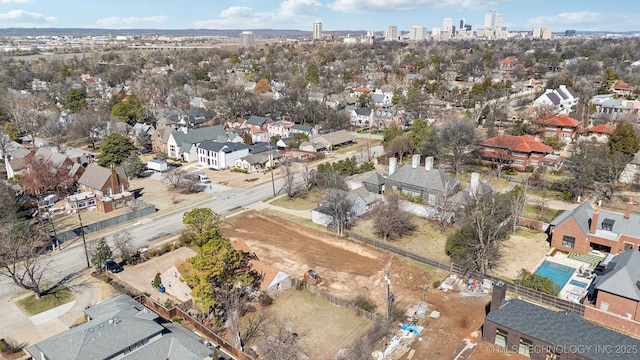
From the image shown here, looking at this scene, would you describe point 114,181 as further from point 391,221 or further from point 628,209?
→ point 628,209

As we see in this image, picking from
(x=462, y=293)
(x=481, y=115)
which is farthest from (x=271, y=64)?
(x=462, y=293)

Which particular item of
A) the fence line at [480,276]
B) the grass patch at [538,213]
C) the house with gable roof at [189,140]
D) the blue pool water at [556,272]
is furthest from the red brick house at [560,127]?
the house with gable roof at [189,140]

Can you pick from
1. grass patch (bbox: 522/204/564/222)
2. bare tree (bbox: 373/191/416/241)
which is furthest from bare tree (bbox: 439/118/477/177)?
bare tree (bbox: 373/191/416/241)

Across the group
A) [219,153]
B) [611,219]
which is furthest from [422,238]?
[219,153]

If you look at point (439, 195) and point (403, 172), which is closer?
point (439, 195)

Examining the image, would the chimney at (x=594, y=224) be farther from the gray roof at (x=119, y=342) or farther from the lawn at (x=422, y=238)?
the gray roof at (x=119, y=342)

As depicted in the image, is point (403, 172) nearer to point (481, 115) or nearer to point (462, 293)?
point (462, 293)

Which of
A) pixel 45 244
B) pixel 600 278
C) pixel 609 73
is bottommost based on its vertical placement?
pixel 45 244

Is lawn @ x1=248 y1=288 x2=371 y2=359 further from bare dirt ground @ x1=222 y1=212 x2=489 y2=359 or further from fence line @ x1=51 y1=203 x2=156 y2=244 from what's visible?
fence line @ x1=51 y1=203 x2=156 y2=244
